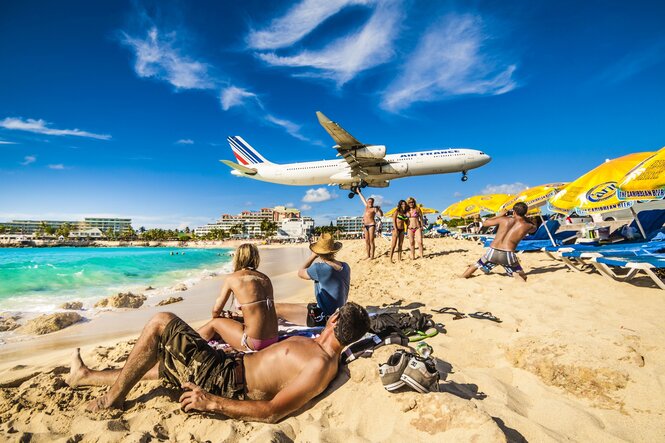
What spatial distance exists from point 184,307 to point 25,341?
2372 millimetres

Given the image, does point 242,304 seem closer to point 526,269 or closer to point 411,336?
point 411,336

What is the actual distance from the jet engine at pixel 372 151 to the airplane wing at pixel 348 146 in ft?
0.73

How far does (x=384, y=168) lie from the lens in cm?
2055

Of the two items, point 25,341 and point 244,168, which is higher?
point 244,168

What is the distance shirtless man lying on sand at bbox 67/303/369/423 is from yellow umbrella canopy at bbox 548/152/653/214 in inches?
246

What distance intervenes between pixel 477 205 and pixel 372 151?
701cm

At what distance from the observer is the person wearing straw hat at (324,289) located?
11.6 ft

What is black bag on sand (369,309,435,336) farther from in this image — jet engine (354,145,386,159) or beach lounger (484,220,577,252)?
jet engine (354,145,386,159)

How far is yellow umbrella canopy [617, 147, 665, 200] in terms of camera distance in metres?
4.80

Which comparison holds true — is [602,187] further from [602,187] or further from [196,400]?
[196,400]

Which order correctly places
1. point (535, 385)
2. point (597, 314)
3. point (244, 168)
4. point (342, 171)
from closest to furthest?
point (535, 385), point (597, 314), point (342, 171), point (244, 168)

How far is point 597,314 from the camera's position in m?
3.79

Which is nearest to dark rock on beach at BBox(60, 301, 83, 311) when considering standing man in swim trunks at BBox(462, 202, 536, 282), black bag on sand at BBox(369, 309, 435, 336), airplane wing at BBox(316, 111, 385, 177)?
black bag on sand at BBox(369, 309, 435, 336)

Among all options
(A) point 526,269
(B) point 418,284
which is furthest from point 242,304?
(A) point 526,269
